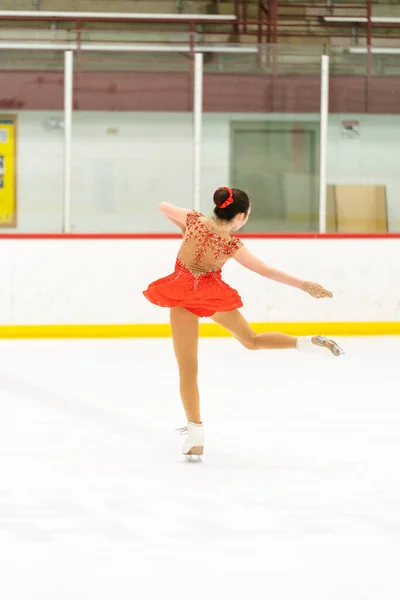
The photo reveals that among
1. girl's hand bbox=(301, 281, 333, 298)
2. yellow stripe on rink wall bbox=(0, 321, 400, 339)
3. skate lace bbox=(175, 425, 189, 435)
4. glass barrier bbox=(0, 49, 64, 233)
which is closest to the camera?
girl's hand bbox=(301, 281, 333, 298)

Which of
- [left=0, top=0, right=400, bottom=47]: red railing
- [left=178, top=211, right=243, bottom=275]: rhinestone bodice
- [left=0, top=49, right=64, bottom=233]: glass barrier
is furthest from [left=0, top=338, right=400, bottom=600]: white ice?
[left=0, top=0, right=400, bottom=47]: red railing

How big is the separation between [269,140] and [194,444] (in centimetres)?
526

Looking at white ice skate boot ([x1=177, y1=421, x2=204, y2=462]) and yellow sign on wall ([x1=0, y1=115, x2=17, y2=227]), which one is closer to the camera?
white ice skate boot ([x1=177, y1=421, x2=204, y2=462])

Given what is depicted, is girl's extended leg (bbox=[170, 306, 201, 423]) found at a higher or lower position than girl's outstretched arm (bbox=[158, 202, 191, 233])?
lower

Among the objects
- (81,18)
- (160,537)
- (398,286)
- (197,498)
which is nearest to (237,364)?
(398,286)

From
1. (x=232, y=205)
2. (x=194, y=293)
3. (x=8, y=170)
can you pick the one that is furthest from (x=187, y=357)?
(x=8, y=170)

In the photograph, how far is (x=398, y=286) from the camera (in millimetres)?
9359

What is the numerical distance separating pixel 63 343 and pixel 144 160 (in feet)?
5.52

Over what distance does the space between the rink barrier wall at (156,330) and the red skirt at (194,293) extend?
4349mm

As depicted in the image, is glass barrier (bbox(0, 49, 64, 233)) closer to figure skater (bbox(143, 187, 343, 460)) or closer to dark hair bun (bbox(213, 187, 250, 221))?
figure skater (bbox(143, 187, 343, 460))

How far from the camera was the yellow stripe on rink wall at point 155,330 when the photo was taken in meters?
8.96

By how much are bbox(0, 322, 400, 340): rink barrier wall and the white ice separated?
136cm

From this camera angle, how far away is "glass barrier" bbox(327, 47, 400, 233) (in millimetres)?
9562

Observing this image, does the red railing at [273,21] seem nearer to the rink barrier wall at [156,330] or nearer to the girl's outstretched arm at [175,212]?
the rink barrier wall at [156,330]
